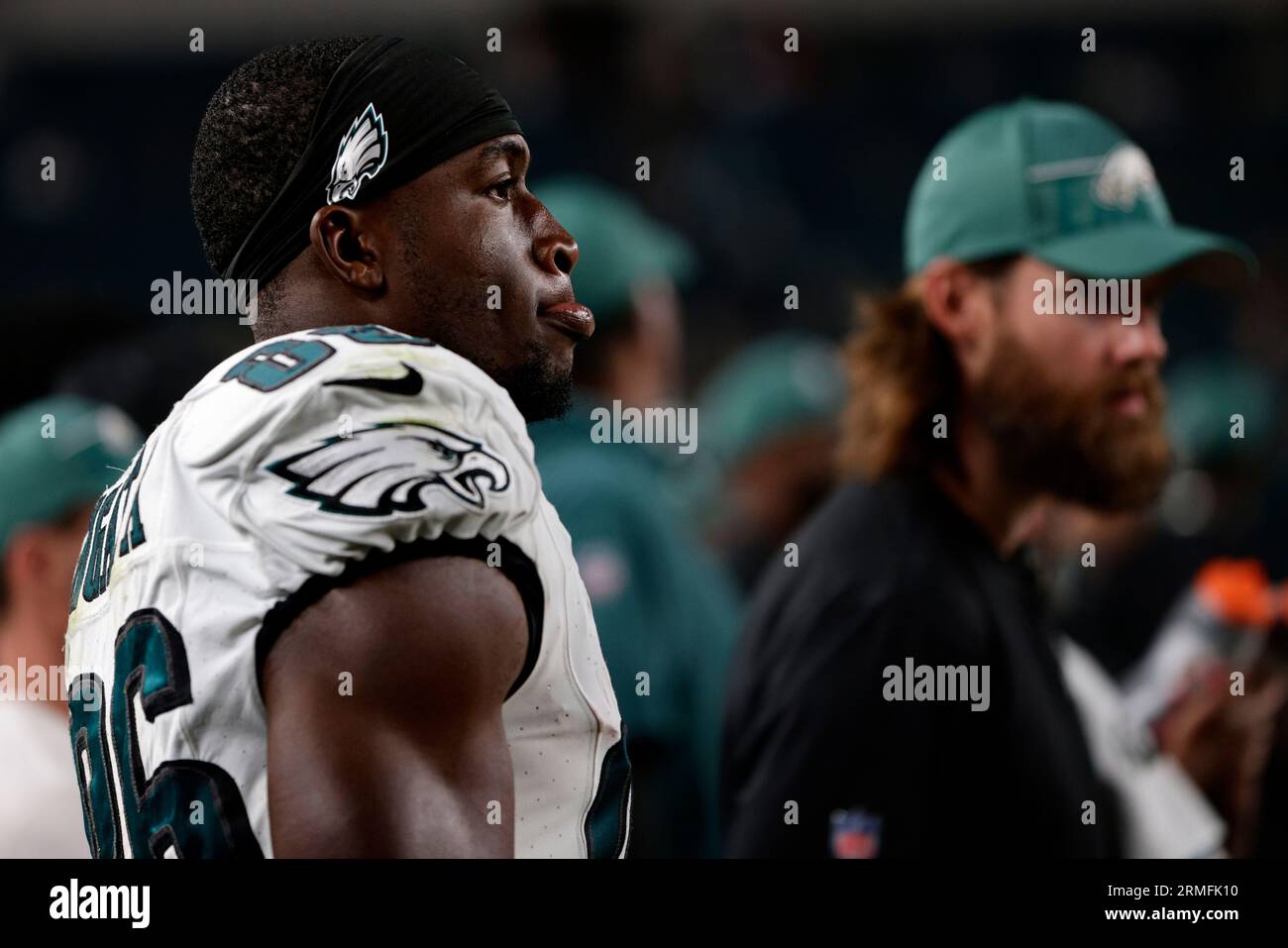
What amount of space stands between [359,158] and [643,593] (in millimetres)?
1999

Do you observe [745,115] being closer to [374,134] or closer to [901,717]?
[901,717]

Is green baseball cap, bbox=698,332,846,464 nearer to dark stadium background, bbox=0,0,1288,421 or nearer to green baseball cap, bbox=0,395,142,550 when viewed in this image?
dark stadium background, bbox=0,0,1288,421

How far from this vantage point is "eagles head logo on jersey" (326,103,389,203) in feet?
6.15

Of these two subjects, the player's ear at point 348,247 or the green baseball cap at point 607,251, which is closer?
the player's ear at point 348,247

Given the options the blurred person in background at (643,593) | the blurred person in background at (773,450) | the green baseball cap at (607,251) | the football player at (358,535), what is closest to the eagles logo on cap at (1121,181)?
the blurred person in background at (643,593)

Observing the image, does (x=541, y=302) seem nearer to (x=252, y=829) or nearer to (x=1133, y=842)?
(x=252, y=829)

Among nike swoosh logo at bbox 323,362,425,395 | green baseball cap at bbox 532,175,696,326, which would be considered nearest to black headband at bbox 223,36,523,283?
nike swoosh logo at bbox 323,362,425,395

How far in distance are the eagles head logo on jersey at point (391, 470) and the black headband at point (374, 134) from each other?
44cm

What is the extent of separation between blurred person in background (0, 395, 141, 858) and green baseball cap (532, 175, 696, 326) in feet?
A: 4.13

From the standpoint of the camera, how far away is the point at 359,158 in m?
1.88

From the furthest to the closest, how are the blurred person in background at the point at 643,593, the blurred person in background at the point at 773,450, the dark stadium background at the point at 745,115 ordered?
the dark stadium background at the point at 745,115
the blurred person in background at the point at 773,450
the blurred person in background at the point at 643,593

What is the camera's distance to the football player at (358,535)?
1449mm

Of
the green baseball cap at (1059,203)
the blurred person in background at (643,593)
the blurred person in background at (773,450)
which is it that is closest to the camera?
the green baseball cap at (1059,203)

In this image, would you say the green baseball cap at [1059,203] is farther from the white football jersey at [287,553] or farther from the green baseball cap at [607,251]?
the white football jersey at [287,553]
